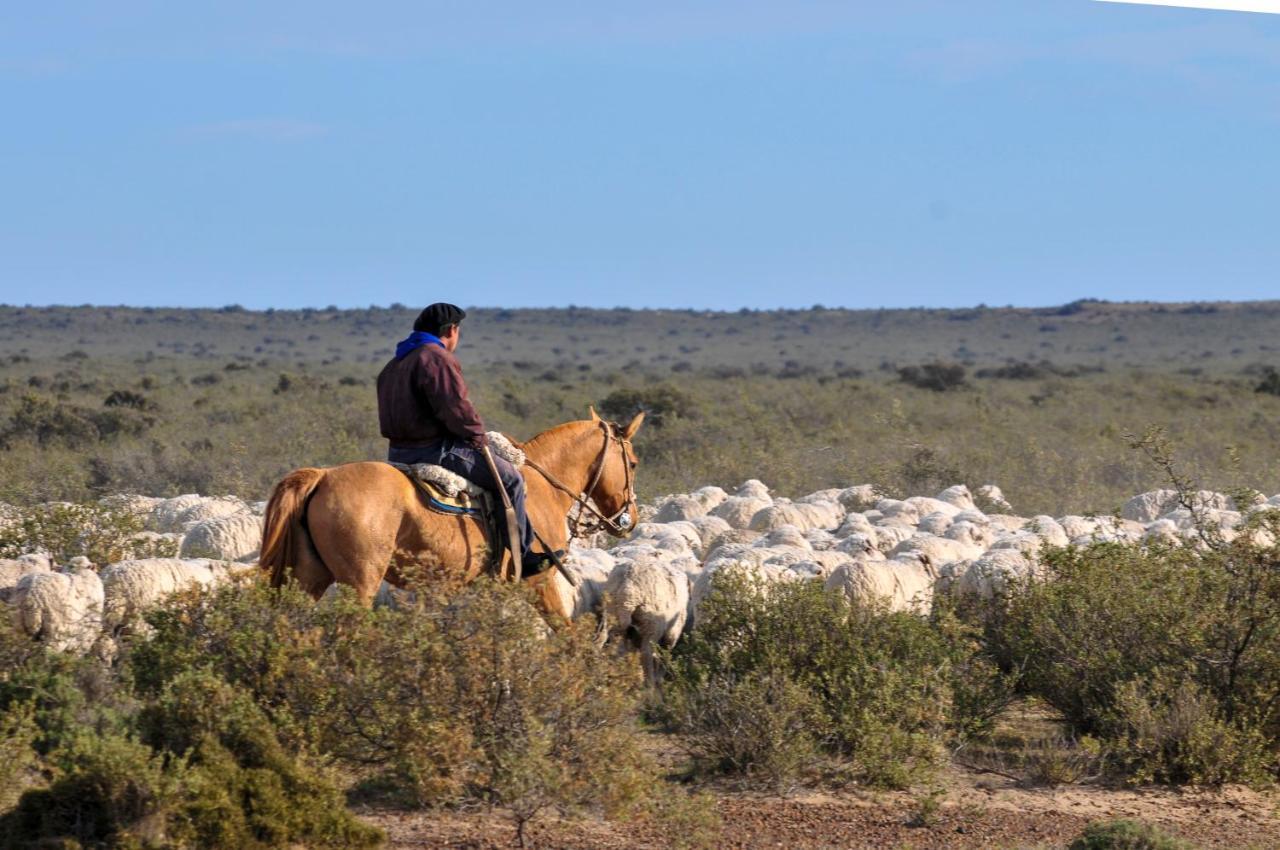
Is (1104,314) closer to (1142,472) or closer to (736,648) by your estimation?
(1142,472)

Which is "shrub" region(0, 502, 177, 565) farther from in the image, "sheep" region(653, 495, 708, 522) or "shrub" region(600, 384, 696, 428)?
"shrub" region(600, 384, 696, 428)

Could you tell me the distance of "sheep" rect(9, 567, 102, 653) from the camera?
27.4 feet

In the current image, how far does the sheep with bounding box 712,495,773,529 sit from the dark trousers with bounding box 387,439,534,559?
805 centimetres

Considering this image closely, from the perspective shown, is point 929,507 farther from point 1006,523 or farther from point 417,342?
point 417,342

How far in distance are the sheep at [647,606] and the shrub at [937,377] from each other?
3344 cm

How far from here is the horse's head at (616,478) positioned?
9.38 meters

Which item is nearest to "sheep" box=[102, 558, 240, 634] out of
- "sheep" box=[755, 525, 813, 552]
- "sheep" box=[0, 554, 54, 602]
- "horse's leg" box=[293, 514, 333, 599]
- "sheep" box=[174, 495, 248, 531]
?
"sheep" box=[0, 554, 54, 602]

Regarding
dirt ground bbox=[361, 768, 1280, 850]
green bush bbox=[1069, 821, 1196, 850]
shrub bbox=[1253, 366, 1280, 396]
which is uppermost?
shrub bbox=[1253, 366, 1280, 396]

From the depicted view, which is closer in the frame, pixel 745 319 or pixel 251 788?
pixel 251 788

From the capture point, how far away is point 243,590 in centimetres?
711

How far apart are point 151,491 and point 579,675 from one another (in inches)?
596

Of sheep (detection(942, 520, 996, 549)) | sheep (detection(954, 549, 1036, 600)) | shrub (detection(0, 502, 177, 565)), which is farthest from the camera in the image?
sheep (detection(942, 520, 996, 549))

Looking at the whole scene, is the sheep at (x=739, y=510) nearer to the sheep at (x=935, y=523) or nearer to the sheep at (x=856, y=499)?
the sheep at (x=935, y=523)

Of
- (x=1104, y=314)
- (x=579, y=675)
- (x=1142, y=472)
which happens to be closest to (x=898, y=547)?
(x=579, y=675)
